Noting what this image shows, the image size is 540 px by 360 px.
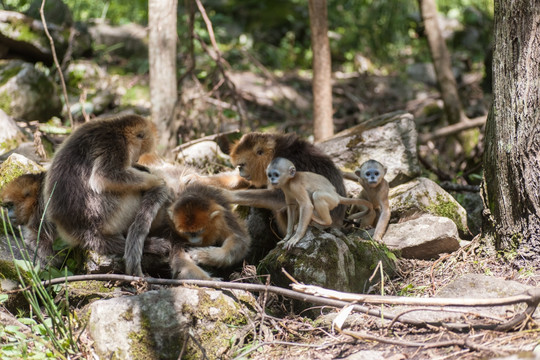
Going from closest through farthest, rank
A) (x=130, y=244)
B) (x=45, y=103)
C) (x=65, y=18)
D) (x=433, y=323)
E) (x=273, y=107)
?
(x=433, y=323) → (x=130, y=244) → (x=45, y=103) → (x=65, y=18) → (x=273, y=107)

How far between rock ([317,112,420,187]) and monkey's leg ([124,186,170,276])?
9.11 ft

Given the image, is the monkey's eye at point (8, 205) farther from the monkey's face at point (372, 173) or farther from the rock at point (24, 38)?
the rock at point (24, 38)

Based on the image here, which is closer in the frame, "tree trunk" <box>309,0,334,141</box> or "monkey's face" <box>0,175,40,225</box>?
"monkey's face" <box>0,175,40,225</box>

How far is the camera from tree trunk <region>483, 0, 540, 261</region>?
196 inches

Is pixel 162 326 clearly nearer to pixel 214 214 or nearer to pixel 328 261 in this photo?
pixel 214 214

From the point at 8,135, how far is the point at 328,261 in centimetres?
529

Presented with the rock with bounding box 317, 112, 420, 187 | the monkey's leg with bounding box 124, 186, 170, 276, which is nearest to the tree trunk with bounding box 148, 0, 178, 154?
the rock with bounding box 317, 112, 420, 187

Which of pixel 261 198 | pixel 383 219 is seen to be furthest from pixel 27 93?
pixel 383 219

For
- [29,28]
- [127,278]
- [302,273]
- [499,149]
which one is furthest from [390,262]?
[29,28]

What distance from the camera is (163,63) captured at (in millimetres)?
8156

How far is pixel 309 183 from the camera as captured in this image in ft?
18.6

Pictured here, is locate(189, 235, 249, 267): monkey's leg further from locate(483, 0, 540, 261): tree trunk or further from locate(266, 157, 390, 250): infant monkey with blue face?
locate(483, 0, 540, 261): tree trunk

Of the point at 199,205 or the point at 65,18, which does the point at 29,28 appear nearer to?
the point at 65,18

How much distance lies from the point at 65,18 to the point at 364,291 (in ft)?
31.6
